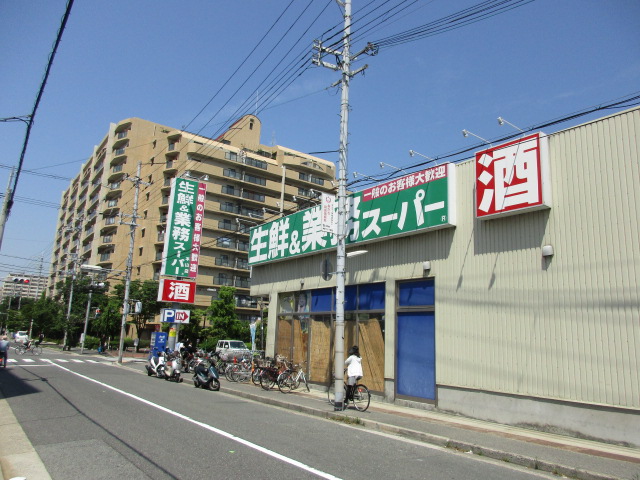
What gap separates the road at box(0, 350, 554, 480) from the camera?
6.29 meters

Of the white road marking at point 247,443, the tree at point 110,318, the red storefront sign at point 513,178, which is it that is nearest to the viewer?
the white road marking at point 247,443

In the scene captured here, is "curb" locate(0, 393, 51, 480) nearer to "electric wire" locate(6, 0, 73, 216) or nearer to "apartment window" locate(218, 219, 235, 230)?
"electric wire" locate(6, 0, 73, 216)

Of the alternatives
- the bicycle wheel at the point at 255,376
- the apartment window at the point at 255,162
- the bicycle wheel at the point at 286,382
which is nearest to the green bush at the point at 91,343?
the apartment window at the point at 255,162

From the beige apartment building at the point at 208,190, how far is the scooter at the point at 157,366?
29.0 metres

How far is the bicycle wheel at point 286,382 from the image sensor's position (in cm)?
1610

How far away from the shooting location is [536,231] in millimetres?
10938

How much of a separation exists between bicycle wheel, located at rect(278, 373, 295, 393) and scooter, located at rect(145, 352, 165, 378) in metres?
7.29

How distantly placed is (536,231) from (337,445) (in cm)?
680

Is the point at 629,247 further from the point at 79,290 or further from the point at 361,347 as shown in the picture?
the point at 79,290

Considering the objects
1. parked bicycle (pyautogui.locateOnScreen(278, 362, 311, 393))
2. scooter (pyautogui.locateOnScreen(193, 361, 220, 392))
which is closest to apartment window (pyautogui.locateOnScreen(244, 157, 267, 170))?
scooter (pyautogui.locateOnScreen(193, 361, 220, 392))

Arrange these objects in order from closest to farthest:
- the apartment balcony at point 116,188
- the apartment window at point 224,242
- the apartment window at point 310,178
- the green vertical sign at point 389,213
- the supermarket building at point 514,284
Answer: the supermarket building at point 514,284 → the green vertical sign at point 389,213 → the apartment window at point 224,242 → the apartment balcony at point 116,188 → the apartment window at point 310,178

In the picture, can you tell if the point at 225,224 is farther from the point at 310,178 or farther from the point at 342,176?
the point at 342,176

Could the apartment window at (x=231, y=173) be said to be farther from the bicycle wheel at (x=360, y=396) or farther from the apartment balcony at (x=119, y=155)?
the bicycle wheel at (x=360, y=396)

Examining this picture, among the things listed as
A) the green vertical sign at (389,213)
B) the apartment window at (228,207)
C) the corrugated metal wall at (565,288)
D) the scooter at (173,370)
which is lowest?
the scooter at (173,370)
